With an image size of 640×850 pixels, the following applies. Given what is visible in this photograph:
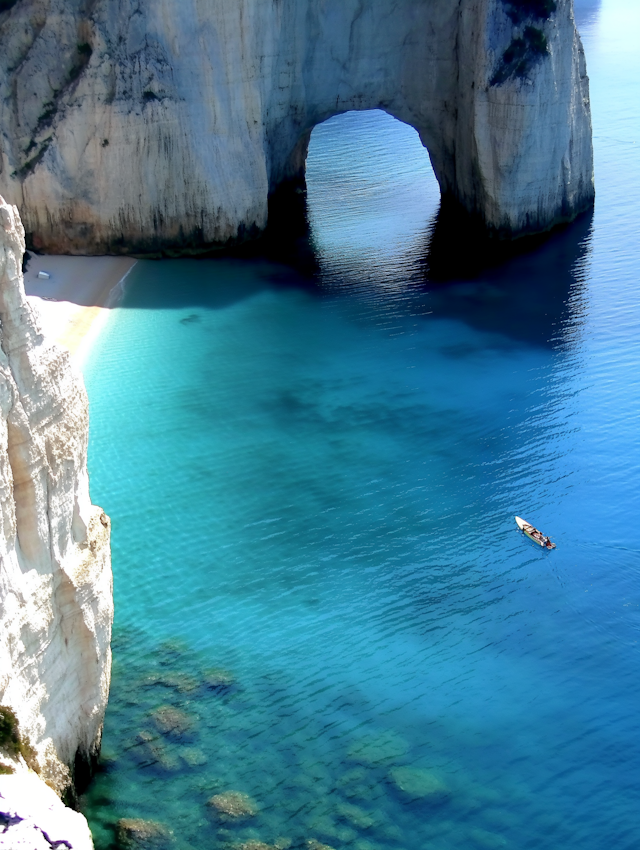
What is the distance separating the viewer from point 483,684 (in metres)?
17.7

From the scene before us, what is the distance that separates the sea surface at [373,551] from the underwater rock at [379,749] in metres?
0.04

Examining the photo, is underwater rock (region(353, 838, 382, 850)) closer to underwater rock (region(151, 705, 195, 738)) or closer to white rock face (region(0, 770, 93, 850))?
underwater rock (region(151, 705, 195, 738))

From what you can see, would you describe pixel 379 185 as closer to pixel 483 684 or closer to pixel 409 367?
pixel 409 367

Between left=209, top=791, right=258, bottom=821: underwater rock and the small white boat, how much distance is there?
9.56 meters

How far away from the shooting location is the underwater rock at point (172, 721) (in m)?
15.9

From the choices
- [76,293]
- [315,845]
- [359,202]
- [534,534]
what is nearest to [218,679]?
[315,845]

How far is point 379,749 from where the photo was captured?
1596cm

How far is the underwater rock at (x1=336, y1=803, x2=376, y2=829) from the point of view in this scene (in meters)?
14.4

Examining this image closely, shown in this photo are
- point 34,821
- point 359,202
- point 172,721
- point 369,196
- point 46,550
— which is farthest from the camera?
point 369,196

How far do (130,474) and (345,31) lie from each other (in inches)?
930

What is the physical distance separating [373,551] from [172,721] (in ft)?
21.6

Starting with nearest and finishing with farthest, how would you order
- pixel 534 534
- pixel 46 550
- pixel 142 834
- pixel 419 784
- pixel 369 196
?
pixel 46 550
pixel 142 834
pixel 419 784
pixel 534 534
pixel 369 196

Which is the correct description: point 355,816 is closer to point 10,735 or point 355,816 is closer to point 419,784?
point 419,784

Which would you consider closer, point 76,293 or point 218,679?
point 218,679
